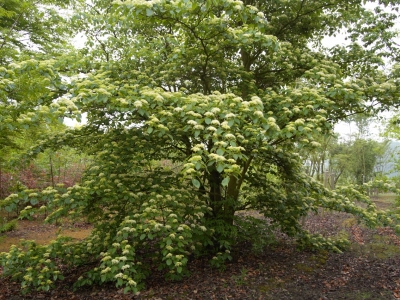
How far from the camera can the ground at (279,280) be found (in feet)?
17.0

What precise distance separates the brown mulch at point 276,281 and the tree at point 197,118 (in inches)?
14.1

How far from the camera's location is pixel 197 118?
3.68 metres

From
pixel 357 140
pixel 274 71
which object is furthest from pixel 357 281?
pixel 357 140

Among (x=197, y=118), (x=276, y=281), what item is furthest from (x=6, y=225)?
(x=197, y=118)

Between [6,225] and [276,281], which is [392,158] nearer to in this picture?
[276,281]

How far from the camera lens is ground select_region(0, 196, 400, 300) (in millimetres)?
5176

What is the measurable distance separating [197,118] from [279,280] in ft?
12.3

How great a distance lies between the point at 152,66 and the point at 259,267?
4494 millimetres

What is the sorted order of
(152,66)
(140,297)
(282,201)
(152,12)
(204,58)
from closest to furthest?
(152,12)
(140,297)
(204,58)
(152,66)
(282,201)

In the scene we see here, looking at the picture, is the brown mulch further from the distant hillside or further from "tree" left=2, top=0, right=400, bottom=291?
the distant hillside

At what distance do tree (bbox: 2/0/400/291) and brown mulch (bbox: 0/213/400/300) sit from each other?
1.18 ft

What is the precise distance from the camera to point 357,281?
5676 mm

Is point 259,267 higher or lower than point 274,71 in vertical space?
lower

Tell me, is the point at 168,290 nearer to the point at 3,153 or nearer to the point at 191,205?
the point at 191,205
